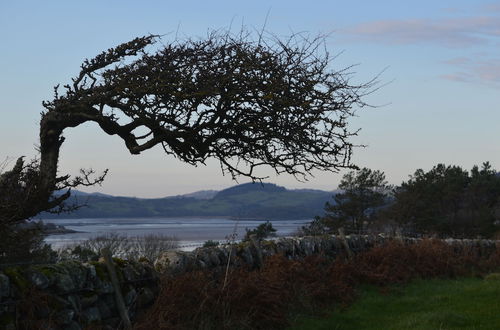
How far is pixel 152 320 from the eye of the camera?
352 inches

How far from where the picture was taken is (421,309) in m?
12.6

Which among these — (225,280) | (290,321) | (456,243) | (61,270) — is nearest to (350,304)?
(290,321)

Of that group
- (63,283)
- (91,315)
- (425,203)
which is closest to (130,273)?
(91,315)

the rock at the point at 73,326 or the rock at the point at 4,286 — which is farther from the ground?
the rock at the point at 4,286

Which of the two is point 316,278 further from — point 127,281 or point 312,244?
point 127,281

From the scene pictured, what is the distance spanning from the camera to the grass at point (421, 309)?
10.7 meters

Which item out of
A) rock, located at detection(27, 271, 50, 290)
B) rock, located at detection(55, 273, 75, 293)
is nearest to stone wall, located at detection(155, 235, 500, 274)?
rock, located at detection(55, 273, 75, 293)

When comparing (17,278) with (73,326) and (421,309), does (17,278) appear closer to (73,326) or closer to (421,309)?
(73,326)

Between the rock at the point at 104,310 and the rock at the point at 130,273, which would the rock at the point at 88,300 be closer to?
the rock at the point at 104,310

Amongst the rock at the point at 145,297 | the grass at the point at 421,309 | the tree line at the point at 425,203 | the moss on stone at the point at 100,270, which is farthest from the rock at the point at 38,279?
the tree line at the point at 425,203

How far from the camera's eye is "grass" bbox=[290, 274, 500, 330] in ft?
35.0

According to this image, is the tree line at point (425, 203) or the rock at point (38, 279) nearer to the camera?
the rock at point (38, 279)

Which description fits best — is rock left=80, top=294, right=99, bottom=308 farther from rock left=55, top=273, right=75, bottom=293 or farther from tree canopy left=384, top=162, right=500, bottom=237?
tree canopy left=384, top=162, right=500, bottom=237

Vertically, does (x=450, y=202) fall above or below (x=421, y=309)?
above
